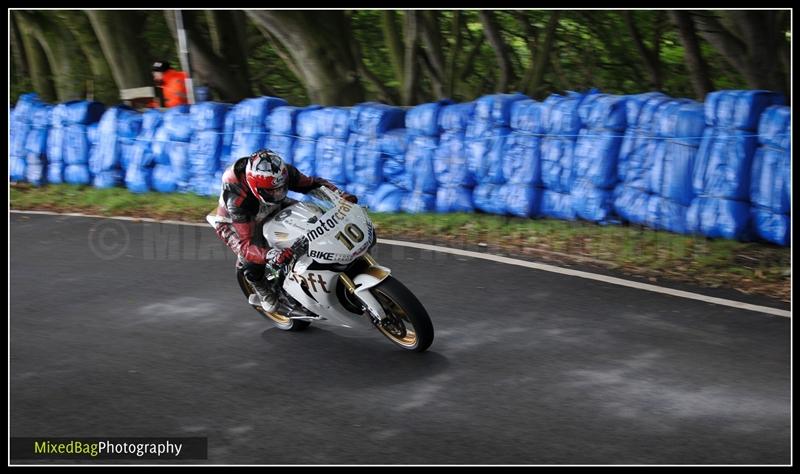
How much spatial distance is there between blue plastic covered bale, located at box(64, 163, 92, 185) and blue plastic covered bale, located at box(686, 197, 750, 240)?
10510mm

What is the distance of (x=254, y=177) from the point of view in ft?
24.1

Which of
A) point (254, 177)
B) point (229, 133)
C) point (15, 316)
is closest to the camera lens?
point (254, 177)

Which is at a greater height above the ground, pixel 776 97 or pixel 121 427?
pixel 776 97

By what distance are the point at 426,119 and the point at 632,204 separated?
3177mm

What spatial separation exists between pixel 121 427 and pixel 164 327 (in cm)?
236

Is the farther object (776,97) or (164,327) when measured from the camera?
(776,97)

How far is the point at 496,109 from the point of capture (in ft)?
40.2

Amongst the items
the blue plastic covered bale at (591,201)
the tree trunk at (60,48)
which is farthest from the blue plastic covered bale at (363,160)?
the tree trunk at (60,48)

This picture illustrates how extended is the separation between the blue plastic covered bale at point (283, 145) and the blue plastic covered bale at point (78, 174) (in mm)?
4000

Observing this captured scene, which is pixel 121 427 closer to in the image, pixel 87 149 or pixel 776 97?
pixel 776 97

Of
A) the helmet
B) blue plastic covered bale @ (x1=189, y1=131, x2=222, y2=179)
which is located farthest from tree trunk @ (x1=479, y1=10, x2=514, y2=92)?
the helmet

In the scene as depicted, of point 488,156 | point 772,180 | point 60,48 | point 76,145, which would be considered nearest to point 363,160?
point 488,156

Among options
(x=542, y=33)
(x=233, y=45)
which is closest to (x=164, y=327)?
(x=233, y=45)

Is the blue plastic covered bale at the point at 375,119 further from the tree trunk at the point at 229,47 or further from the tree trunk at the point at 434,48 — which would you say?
the tree trunk at the point at 434,48
